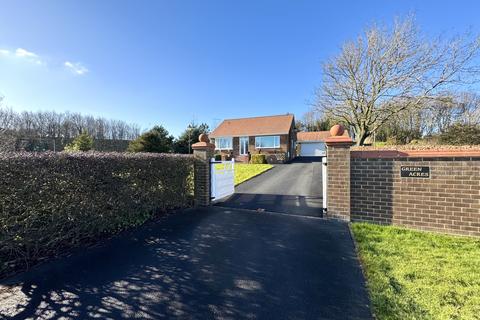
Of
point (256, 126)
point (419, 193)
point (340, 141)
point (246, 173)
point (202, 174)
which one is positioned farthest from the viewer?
point (256, 126)

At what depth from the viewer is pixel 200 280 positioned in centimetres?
324

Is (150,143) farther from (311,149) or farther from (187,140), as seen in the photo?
(311,149)

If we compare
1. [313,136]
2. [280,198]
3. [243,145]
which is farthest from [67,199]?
[313,136]

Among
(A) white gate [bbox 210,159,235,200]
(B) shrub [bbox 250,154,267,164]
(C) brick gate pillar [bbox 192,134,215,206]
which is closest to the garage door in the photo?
(B) shrub [bbox 250,154,267,164]

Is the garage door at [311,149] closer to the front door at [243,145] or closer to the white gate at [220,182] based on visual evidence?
the front door at [243,145]

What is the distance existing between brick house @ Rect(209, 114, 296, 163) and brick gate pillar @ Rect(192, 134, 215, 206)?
17.6m

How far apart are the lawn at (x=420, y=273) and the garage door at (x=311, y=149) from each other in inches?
1136

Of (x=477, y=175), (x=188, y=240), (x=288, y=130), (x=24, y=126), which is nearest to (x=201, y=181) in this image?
(x=188, y=240)

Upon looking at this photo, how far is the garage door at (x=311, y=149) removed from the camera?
33.0 m

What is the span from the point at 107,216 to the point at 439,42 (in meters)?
16.6

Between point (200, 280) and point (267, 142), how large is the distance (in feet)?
83.7

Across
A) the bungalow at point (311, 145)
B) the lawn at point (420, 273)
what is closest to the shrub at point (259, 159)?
the bungalow at point (311, 145)

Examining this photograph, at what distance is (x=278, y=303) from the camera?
2.76m

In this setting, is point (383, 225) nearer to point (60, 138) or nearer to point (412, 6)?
point (412, 6)
